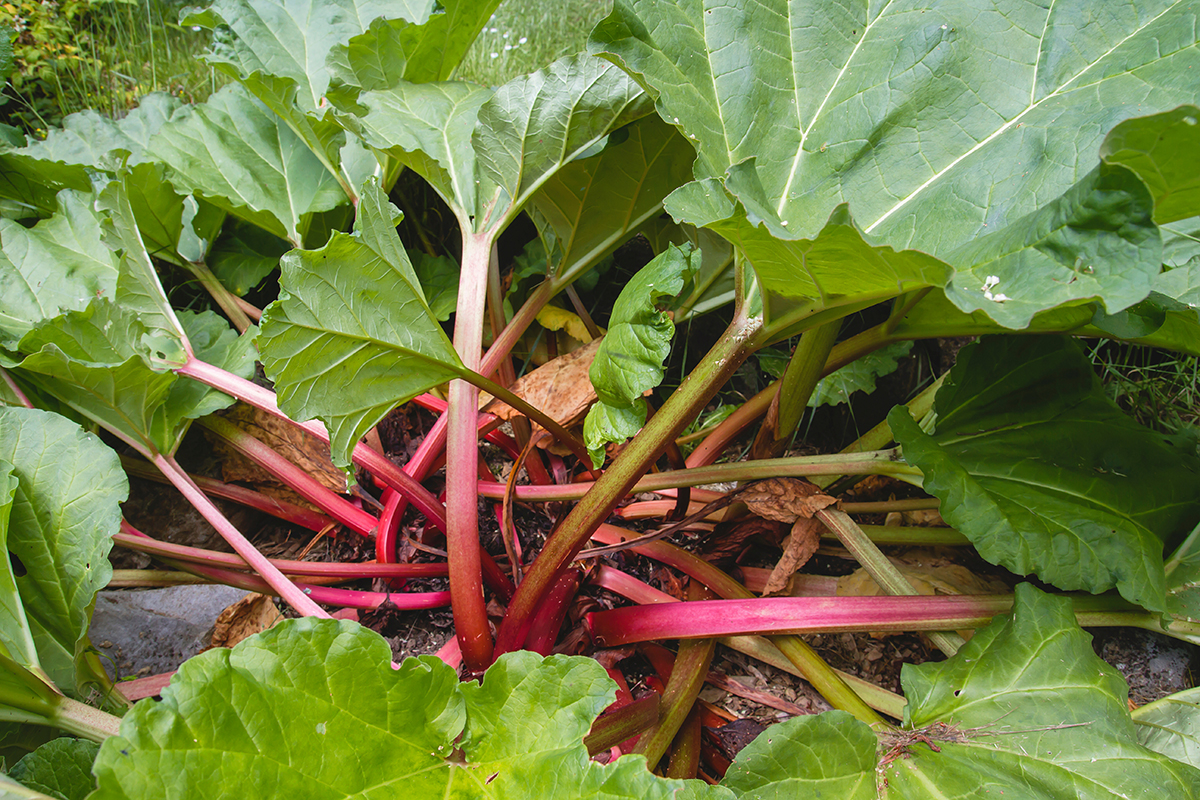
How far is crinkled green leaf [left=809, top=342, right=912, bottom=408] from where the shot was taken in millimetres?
1639

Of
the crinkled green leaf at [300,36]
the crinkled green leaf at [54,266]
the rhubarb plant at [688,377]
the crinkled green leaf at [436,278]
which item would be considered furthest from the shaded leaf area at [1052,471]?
the crinkled green leaf at [54,266]

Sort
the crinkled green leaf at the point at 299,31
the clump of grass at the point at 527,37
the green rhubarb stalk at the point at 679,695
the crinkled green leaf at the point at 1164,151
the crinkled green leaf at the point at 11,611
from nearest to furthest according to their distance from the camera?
the crinkled green leaf at the point at 1164,151
the crinkled green leaf at the point at 11,611
the green rhubarb stalk at the point at 679,695
the crinkled green leaf at the point at 299,31
the clump of grass at the point at 527,37

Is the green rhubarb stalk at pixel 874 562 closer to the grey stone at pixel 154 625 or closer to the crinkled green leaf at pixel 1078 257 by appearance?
the crinkled green leaf at pixel 1078 257

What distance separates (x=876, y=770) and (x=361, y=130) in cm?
137

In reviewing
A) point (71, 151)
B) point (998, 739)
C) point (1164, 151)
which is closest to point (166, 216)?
point (71, 151)

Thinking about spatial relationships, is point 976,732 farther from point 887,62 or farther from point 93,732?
point 93,732

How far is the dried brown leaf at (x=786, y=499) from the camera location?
1283 mm

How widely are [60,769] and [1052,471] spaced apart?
1.54 meters

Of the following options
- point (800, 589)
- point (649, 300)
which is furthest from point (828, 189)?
point (800, 589)

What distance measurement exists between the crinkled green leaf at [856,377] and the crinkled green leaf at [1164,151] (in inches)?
34.9

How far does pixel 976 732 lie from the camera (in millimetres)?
1019

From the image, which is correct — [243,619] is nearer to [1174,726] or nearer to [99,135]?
[99,135]

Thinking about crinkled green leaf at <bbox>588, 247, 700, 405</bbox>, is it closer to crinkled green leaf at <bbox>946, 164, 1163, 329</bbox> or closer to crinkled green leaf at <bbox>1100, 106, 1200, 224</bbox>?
crinkled green leaf at <bbox>946, 164, 1163, 329</bbox>

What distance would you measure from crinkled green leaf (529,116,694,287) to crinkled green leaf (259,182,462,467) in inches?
17.3
